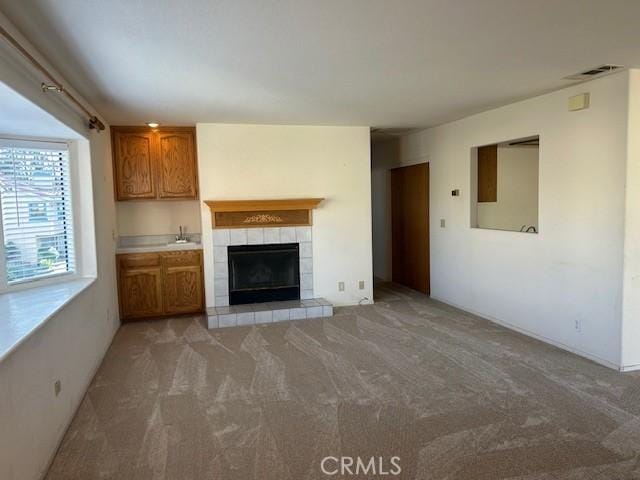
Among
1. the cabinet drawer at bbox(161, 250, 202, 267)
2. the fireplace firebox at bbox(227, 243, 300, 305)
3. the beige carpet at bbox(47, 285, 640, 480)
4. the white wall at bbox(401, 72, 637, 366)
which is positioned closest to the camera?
the beige carpet at bbox(47, 285, 640, 480)

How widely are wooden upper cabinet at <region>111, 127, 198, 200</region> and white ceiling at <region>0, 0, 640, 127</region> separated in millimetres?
1034

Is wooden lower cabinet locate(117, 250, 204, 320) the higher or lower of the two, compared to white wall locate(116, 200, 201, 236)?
lower

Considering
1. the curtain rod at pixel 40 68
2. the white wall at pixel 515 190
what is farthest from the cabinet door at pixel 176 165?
the white wall at pixel 515 190

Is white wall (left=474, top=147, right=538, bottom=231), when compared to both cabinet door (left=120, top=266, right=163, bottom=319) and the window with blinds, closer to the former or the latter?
cabinet door (left=120, top=266, right=163, bottom=319)

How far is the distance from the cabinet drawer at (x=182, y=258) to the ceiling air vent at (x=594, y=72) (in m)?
4.34

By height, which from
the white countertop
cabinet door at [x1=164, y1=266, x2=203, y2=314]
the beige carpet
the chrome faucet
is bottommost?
the beige carpet

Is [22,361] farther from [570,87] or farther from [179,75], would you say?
[570,87]

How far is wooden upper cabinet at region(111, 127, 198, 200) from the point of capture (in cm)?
541

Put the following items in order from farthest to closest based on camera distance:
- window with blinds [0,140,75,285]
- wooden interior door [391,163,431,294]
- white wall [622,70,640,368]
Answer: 1. wooden interior door [391,163,431,294]
2. white wall [622,70,640,368]
3. window with blinds [0,140,75,285]

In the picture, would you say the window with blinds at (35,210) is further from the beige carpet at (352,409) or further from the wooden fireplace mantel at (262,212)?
the wooden fireplace mantel at (262,212)

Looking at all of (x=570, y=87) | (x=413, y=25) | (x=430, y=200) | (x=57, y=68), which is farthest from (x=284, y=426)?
(x=430, y=200)

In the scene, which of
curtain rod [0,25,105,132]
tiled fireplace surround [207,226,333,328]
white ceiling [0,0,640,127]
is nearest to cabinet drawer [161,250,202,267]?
tiled fireplace surround [207,226,333,328]

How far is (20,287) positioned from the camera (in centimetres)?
334

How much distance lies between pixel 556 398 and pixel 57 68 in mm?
4193
